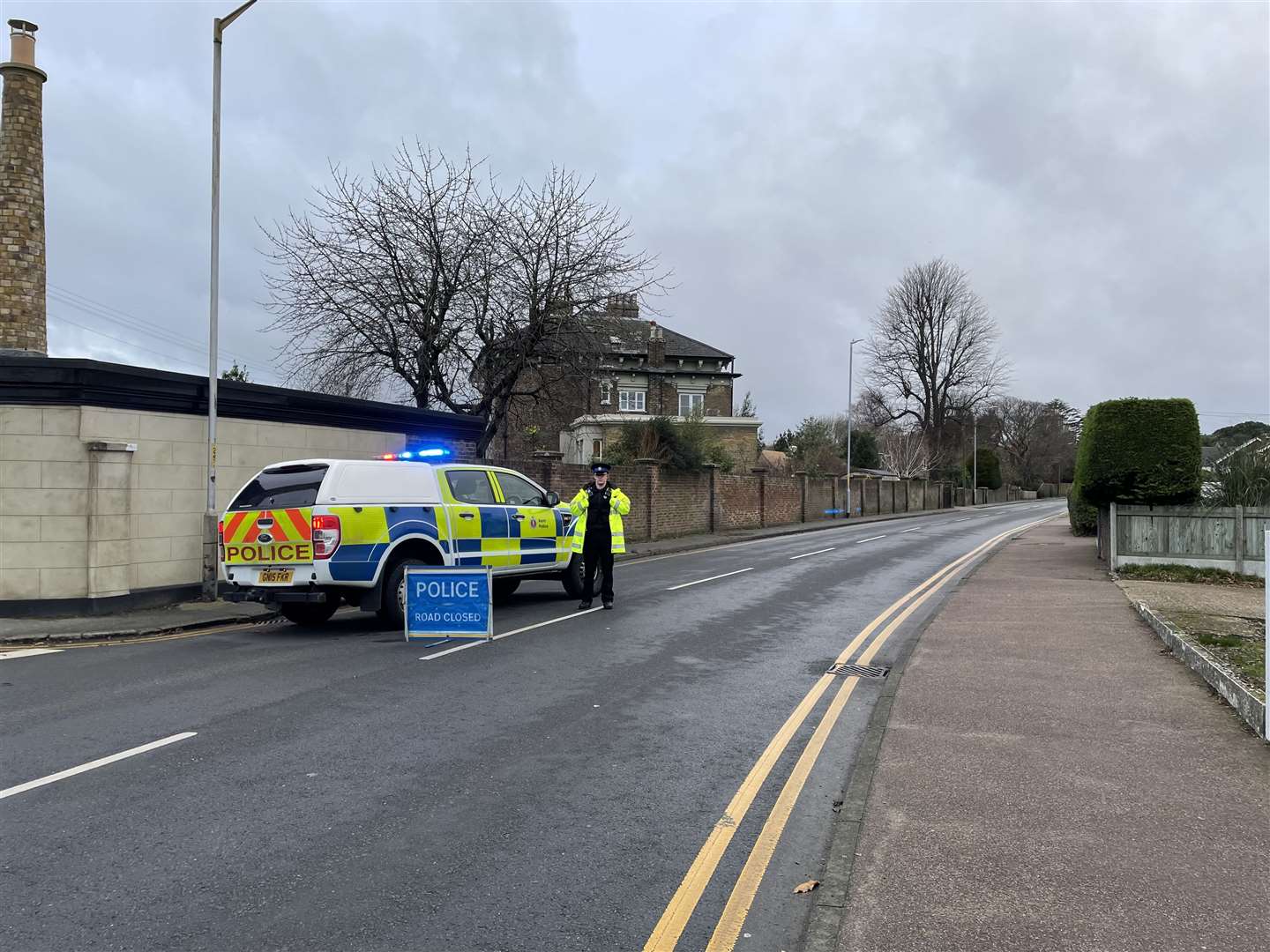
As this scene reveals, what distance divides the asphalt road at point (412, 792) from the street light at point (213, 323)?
3.16 m

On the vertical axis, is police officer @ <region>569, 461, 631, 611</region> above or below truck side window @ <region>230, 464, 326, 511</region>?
below

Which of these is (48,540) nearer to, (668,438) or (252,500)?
(252,500)

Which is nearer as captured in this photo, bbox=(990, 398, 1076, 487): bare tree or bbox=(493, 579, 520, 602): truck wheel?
bbox=(493, 579, 520, 602): truck wheel

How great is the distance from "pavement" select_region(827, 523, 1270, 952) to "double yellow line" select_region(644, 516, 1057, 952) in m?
0.35

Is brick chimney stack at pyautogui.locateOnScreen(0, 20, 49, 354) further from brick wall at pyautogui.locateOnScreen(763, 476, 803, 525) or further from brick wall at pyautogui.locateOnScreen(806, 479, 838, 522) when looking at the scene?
brick wall at pyautogui.locateOnScreen(806, 479, 838, 522)

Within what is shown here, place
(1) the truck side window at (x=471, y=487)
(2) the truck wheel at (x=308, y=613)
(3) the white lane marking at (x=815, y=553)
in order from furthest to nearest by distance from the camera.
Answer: (3) the white lane marking at (x=815, y=553), (1) the truck side window at (x=471, y=487), (2) the truck wheel at (x=308, y=613)

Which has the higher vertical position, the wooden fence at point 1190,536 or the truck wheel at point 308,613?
the wooden fence at point 1190,536

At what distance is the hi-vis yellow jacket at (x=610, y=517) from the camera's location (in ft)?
39.6

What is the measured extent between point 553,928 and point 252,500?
26.1 ft

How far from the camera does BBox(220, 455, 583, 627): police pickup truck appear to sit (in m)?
9.65

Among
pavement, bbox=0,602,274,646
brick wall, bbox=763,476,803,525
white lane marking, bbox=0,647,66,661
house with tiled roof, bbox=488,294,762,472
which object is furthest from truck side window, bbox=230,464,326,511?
brick wall, bbox=763,476,803,525

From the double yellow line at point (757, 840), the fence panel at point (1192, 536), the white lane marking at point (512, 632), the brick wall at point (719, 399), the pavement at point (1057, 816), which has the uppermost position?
the brick wall at point (719, 399)

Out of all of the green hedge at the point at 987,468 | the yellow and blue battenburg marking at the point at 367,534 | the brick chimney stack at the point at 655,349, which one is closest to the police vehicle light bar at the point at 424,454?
the yellow and blue battenburg marking at the point at 367,534

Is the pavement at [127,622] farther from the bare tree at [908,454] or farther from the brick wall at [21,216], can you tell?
the bare tree at [908,454]
